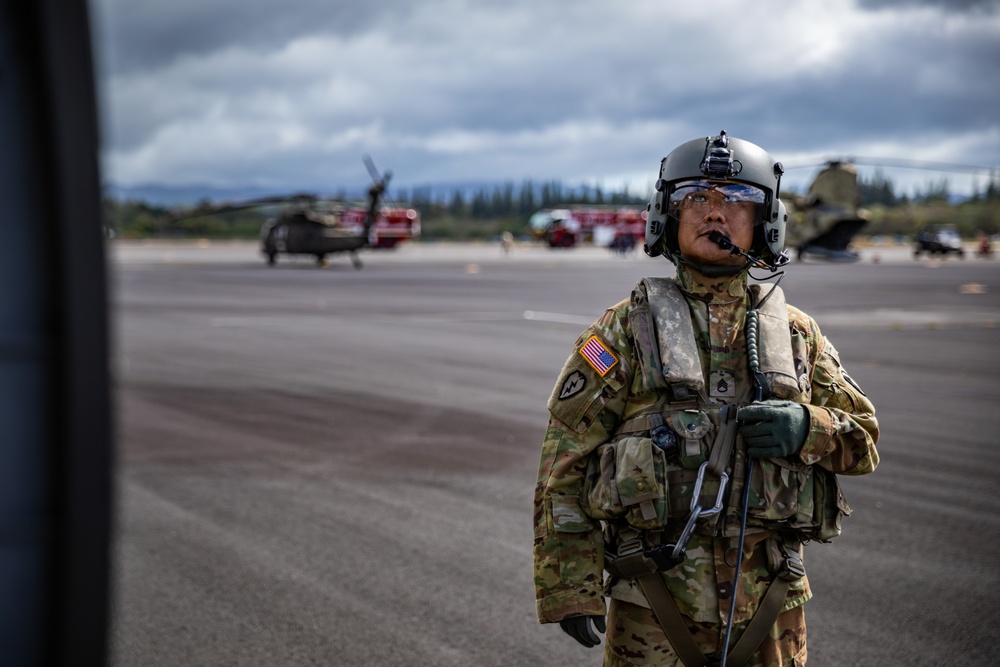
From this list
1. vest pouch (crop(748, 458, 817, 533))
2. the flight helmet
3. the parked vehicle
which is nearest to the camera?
vest pouch (crop(748, 458, 817, 533))

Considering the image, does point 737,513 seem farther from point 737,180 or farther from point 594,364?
point 737,180

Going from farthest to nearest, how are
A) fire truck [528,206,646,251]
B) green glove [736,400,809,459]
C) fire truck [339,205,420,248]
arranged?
fire truck [528,206,646,251] < fire truck [339,205,420,248] < green glove [736,400,809,459]

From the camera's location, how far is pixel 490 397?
1087cm

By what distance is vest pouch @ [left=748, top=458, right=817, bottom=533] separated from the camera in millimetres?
2830

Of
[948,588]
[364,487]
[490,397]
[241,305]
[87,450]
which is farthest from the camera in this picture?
[241,305]

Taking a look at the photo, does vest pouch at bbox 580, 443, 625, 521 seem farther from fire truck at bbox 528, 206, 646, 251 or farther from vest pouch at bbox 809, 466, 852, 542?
fire truck at bbox 528, 206, 646, 251

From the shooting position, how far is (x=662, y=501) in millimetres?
2758

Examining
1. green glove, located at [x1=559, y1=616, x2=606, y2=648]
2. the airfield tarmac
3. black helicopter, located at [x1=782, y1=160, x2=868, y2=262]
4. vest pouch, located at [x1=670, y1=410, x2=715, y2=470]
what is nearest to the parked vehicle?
black helicopter, located at [x1=782, y1=160, x2=868, y2=262]

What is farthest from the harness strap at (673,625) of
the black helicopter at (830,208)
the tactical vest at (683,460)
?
the black helicopter at (830,208)

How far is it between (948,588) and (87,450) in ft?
17.6

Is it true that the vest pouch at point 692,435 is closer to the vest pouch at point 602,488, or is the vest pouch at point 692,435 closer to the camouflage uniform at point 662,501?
the camouflage uniform at point 662,501

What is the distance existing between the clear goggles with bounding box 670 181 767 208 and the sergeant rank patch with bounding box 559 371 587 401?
0.63m

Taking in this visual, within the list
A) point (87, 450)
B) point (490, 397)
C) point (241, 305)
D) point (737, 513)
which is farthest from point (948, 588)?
point (241, 305)

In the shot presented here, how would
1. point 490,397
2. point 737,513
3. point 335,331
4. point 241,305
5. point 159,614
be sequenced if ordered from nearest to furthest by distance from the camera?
point 737,513 → point 159,614 → point 490,397 → point 335,331 → point 241,305
